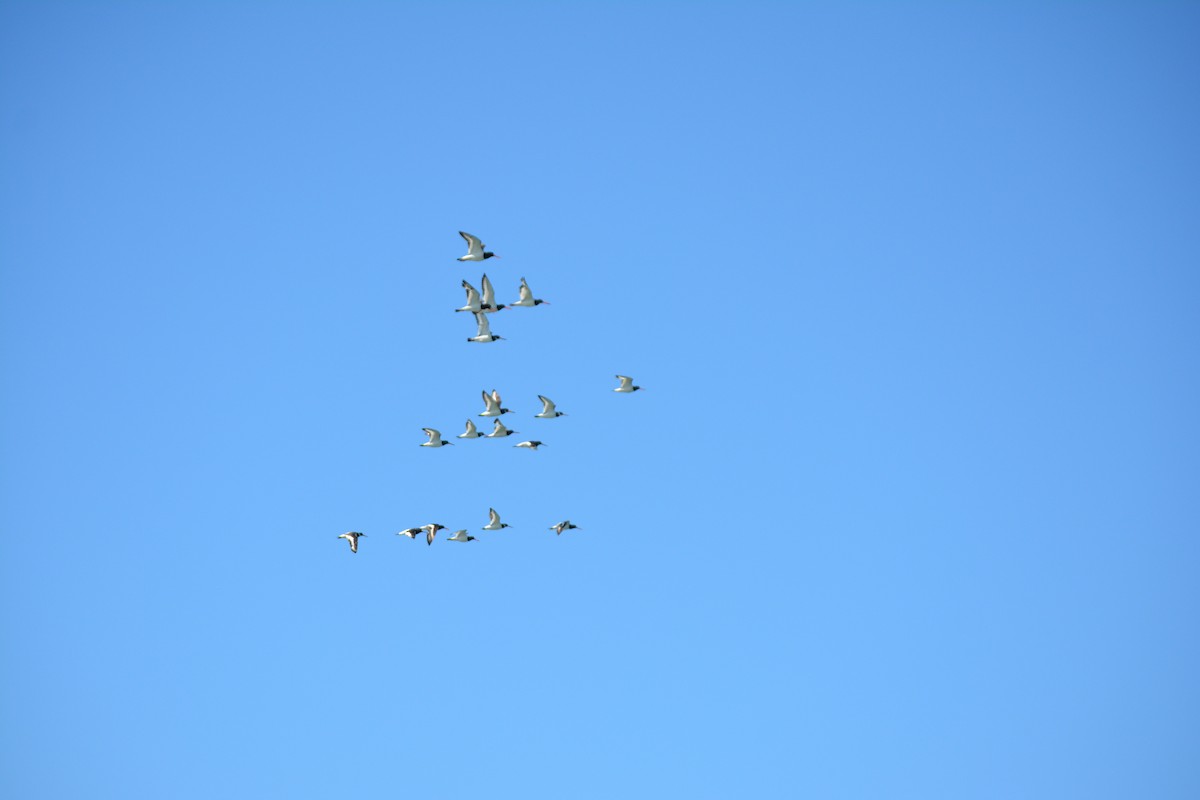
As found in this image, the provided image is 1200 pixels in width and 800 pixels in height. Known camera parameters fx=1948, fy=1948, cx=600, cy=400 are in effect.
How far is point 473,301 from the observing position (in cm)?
8869

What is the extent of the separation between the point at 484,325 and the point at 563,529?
13.5m

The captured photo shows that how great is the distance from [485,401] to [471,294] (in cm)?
676

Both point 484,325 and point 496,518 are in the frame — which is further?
point 496,518

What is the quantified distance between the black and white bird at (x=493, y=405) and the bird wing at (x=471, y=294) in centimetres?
586

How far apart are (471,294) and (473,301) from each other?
484mm

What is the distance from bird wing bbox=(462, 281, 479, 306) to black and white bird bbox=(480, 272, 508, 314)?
0.31 metres

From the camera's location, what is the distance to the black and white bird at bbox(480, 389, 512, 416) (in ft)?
304

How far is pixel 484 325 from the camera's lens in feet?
302

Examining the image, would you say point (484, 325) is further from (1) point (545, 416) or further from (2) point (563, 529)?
(2) point (563, 529)

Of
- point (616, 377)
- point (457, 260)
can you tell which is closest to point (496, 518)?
point (616, 377)

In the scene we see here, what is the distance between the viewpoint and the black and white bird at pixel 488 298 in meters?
87.8

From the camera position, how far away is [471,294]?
8831 cm

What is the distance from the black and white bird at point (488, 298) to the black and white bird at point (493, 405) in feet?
16.7

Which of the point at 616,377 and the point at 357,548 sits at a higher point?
the point at 616,377
